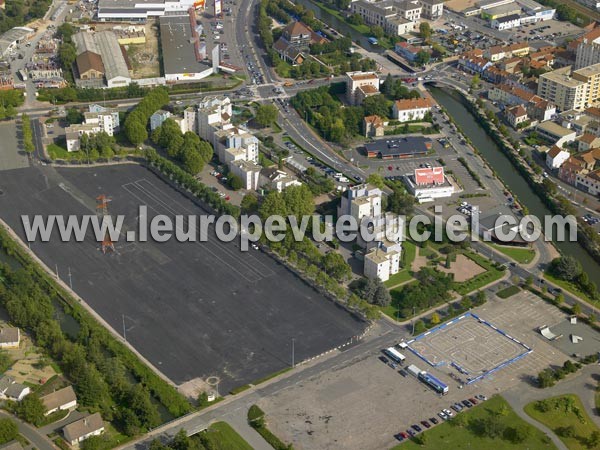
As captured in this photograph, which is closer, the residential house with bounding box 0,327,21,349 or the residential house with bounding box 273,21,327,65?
the residential house with bounding box 0,327,21,349

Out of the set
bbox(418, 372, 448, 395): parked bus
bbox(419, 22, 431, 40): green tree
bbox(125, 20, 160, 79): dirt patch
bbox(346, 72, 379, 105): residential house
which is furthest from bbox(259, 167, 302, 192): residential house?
bbox(419, 22, 431, 40): green tree

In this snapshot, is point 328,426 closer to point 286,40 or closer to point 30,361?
point 30,361

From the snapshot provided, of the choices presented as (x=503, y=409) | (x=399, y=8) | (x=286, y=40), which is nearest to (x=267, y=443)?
(x=503, y=409)

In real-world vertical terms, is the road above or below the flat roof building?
below

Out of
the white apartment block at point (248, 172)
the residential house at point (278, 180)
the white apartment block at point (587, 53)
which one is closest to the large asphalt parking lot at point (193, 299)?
the white apartment block at point (248, 172)

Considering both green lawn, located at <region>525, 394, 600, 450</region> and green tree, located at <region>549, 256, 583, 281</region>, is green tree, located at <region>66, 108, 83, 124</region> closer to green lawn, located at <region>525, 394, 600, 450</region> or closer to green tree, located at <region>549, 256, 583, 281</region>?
green tree, located at <region>549, 256, 583, 281</region>

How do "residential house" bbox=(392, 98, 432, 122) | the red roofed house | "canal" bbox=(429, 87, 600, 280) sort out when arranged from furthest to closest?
1. "residential house" bbox=(392, 98, 432, 122)
2. the red roofed house
3. "canal" bbox=(429, 87, 600, 280)

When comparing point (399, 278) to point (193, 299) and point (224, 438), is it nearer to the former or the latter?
point (193, 299)
